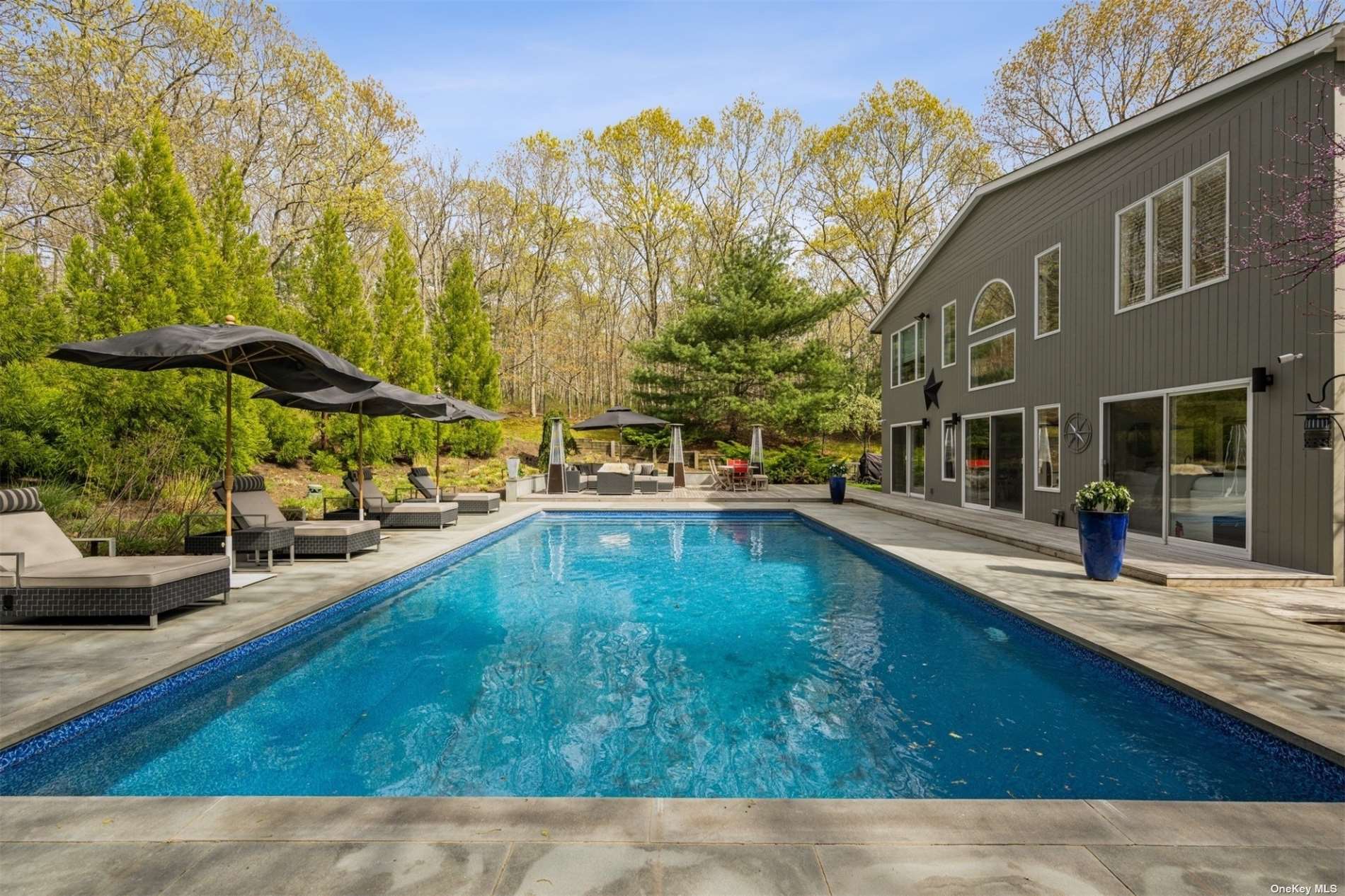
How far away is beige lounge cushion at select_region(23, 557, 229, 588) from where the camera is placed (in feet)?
13.9

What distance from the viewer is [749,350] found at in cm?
2241

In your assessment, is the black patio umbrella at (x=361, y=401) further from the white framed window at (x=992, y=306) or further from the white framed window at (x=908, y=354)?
the white framed window at (x=908, y=354)

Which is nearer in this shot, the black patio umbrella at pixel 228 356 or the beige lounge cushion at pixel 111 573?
the beige lounge cushion at pixel 111 573

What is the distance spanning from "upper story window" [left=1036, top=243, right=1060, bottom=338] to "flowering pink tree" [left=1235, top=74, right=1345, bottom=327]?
3.35m

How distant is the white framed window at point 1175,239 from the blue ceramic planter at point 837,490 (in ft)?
22.3

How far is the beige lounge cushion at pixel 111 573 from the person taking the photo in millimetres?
4246

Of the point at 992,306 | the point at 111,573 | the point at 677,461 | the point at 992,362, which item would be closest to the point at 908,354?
the point at 992,306

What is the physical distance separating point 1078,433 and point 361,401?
10.3m

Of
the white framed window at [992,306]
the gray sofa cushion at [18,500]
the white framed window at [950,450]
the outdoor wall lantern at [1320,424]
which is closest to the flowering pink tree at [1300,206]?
the outdoor wall lantern at [1320,424]

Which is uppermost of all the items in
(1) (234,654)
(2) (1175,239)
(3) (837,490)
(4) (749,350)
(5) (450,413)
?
(4) (749,350)

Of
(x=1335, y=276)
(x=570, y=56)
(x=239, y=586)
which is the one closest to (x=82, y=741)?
(x=239, y=586)

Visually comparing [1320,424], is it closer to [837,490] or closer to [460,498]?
[837,490]

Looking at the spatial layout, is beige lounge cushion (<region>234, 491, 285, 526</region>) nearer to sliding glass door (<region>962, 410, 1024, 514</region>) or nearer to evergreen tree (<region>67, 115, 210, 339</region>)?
evergreen tree (<region>67, 115, 210, 339</region>)

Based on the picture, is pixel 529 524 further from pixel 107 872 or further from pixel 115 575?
pixel 107 872
